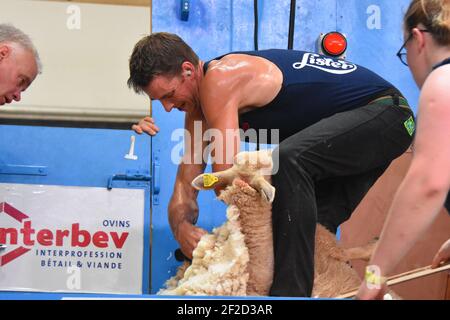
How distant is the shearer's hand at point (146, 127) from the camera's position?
7.29ft

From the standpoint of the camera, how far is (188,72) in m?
1.98

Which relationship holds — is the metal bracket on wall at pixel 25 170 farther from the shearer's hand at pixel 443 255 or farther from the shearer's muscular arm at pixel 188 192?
the shearer's hand at pixel 443 255

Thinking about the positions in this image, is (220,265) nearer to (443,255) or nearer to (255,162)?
(255,162)

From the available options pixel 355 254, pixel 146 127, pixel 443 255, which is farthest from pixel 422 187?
pixel 146 127

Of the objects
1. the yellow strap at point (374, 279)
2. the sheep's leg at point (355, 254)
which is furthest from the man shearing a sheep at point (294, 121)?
the yellow strap at point (374, 279)

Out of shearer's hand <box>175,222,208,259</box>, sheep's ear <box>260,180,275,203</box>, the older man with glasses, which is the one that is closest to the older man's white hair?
the older man with glasses

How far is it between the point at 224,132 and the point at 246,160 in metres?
0.22

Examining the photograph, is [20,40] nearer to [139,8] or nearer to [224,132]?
[139,8]

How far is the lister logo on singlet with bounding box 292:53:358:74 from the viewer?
1.93 metres

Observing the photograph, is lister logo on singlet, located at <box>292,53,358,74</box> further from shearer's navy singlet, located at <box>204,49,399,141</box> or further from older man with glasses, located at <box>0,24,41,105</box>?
older man with glasses, located at <box>0,24,41,105</box>

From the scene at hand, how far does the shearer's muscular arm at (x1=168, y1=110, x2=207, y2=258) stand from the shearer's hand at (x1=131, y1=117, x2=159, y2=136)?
0.14 metres

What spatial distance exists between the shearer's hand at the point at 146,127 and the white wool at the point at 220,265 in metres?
0.66

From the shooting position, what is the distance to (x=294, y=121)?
190 centimetres
